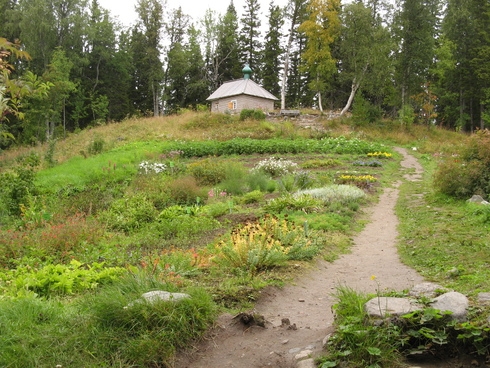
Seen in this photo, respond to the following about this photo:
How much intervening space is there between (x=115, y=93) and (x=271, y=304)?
46.4 m

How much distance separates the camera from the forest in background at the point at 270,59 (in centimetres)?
3067

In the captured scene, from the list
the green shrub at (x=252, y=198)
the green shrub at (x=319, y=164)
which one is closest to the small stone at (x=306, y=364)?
the green shrub at (x=252, y=198)

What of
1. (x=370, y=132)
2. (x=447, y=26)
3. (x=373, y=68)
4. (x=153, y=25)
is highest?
(x=153, y=25)

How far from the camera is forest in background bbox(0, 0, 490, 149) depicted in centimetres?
3067

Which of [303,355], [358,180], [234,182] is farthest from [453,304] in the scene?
[358,180]

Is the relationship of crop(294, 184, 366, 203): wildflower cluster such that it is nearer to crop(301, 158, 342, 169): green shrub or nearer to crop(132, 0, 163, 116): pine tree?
crop(301, 158, 342, 169): green shrub

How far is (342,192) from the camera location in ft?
35.6

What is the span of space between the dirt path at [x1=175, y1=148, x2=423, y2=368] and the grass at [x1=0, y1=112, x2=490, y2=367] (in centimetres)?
22

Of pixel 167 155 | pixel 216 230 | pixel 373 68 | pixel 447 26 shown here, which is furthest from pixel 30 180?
pixel 447 26

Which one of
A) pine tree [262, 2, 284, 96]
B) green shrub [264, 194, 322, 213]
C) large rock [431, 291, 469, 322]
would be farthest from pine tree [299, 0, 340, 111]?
large rock [431, 291, 469, 322]

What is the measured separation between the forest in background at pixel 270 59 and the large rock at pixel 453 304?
78.0ft

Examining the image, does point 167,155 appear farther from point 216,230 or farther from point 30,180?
point 216,230

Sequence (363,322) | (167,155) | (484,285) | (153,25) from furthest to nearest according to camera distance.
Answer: (153,25) → (167,155) → (484,285) → (363,322)

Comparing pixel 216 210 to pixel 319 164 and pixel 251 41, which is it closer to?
pixel 319 164
